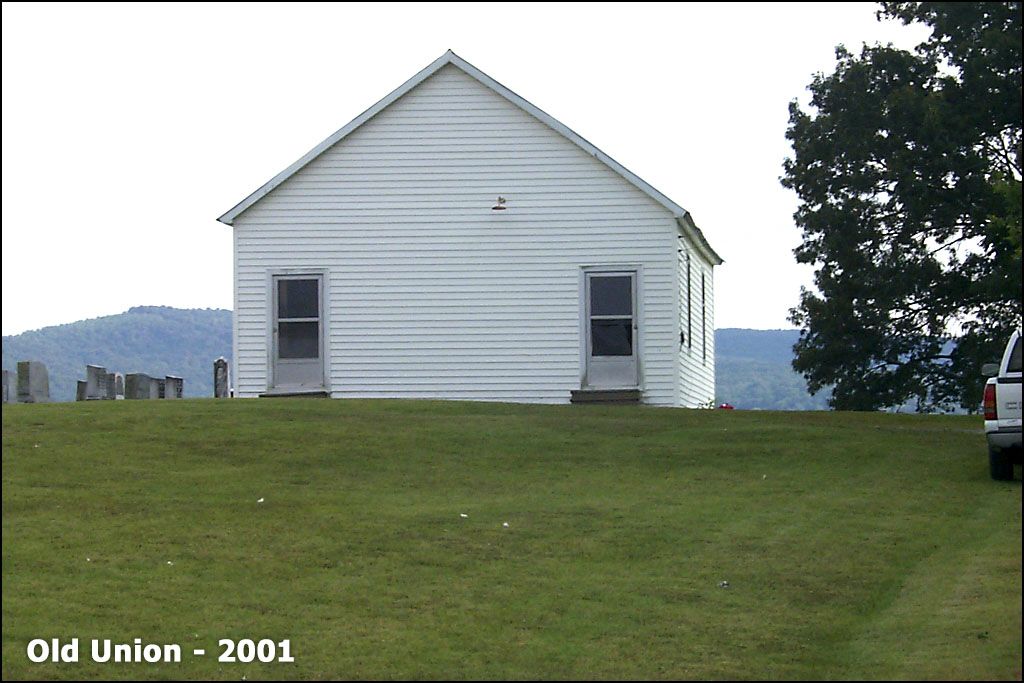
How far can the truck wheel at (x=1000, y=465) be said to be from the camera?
19.5m

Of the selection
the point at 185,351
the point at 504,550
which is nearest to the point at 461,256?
the point at 504,550

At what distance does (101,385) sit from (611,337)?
10087 mm

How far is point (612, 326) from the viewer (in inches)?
1231

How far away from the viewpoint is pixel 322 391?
31312 mm

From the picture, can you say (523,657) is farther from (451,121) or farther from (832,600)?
(451,121)

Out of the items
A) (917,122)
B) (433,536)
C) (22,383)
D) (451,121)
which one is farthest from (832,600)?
(917,122)

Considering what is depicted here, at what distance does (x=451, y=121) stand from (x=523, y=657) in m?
20.9

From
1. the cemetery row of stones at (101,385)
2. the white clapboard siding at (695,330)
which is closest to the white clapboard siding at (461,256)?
the white clapboard siding at (695,330)

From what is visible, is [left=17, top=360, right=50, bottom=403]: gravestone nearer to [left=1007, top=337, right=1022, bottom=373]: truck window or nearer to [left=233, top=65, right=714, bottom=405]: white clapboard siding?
[left=233, top=65, right=714, bottom=405]: white clapboard siding

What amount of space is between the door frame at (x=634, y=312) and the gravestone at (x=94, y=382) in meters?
9.40

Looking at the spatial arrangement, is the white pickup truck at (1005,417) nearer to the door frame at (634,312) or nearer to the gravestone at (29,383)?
the door frame at (634,312)

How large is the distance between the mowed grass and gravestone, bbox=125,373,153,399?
748cm

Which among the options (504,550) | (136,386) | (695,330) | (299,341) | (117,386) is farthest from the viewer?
(695,330)

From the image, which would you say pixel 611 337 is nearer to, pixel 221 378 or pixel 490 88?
pixel 490 88
